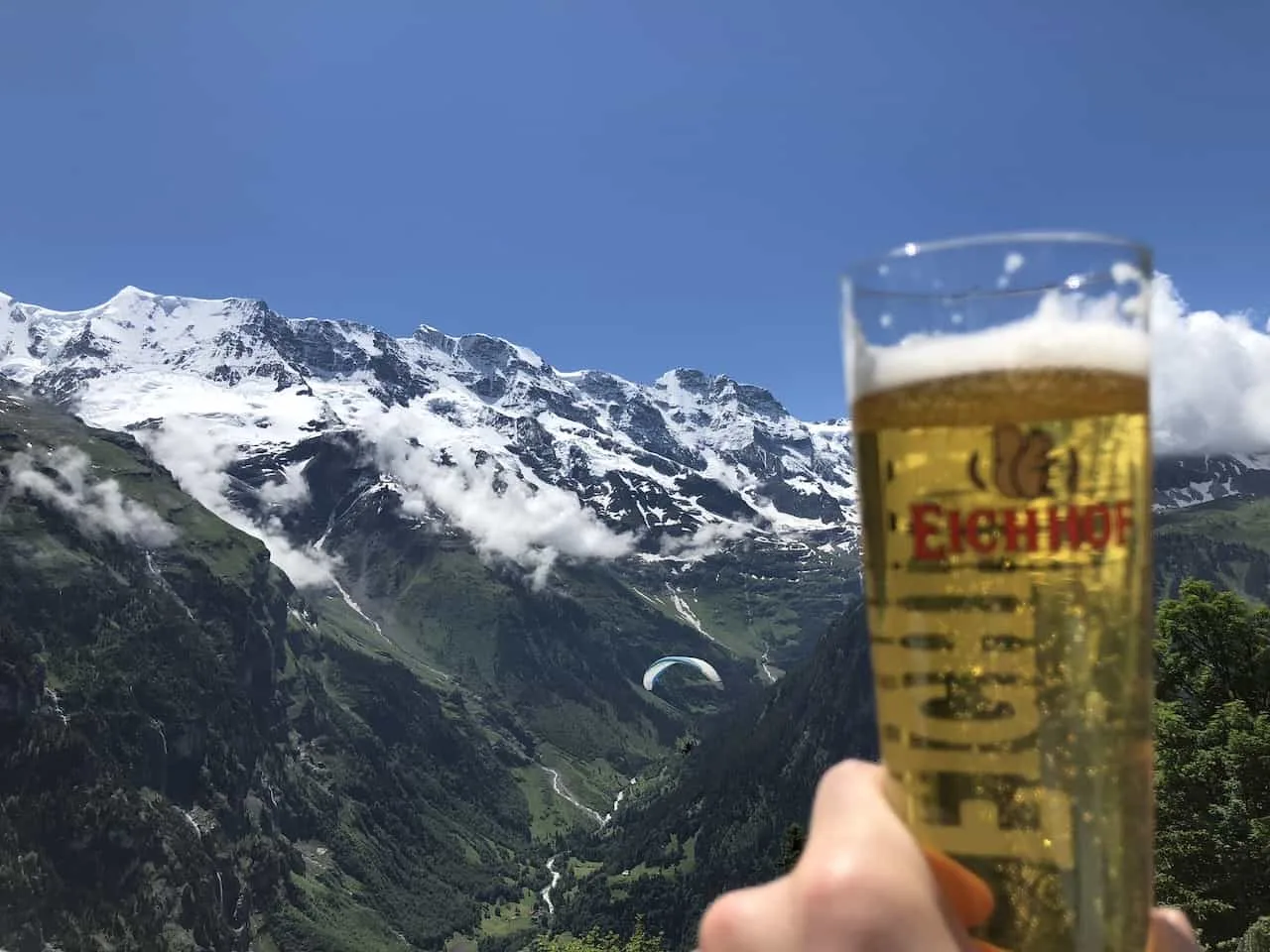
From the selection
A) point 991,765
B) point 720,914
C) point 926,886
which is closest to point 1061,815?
point 991,765

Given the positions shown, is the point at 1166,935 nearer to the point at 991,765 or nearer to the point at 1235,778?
the point at 991,765

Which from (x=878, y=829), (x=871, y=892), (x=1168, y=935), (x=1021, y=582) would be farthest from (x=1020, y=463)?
(x=1168, y=935)

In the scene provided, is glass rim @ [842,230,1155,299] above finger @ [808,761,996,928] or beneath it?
above

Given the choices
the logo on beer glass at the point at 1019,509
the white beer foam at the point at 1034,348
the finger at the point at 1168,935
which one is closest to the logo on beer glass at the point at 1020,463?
the logo on beer glass at the point at 1019,509

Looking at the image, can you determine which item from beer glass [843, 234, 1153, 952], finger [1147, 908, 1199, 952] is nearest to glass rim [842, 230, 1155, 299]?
beer glass [843, 234, 1153, 952]

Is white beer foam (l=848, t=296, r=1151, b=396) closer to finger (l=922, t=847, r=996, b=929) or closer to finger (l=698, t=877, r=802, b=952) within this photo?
finger (l=922, t=847, r=996, b=929)

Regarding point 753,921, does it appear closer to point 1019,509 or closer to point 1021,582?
point 1021,582
